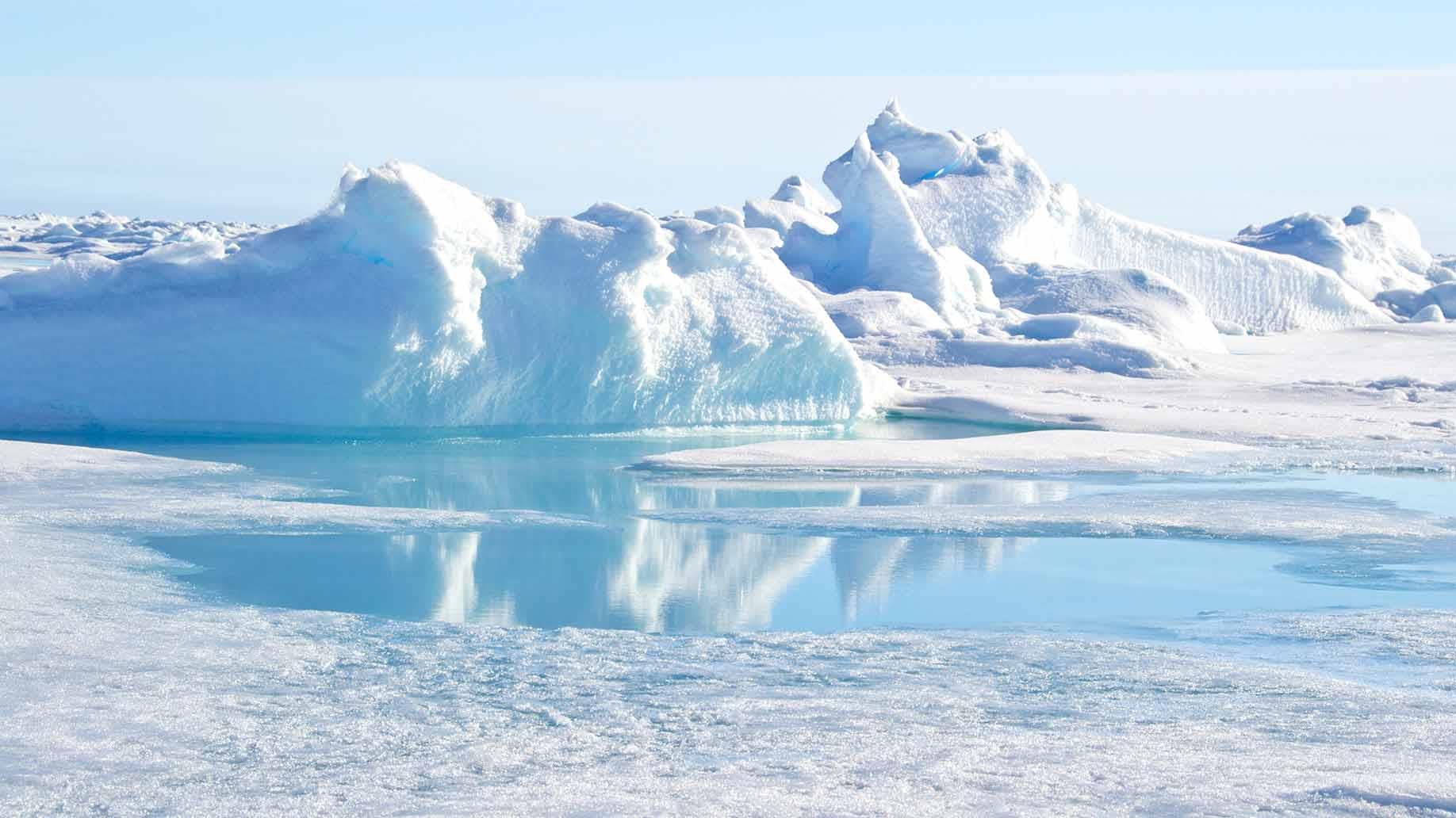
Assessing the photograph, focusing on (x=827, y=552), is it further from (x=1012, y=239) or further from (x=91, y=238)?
(x=91, y=238)

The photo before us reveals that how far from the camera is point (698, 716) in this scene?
436 cm

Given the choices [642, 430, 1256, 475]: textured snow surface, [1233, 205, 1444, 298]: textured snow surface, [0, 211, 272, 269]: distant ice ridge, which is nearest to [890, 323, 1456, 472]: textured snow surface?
[642, 430, 1256, 475]: textured snow surface

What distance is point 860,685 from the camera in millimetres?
4734

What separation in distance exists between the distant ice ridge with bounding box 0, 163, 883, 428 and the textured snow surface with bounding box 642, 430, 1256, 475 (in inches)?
61.0

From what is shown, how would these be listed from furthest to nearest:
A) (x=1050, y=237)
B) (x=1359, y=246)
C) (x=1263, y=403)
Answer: (x=1359, y=246) < (x=1050, y=237) < (x=1263, y=403)

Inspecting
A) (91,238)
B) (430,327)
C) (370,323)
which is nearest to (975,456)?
(430,327)

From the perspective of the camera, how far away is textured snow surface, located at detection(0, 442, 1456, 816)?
3.64 m

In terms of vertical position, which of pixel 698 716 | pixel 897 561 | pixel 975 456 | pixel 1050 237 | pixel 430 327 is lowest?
pixel 698 716

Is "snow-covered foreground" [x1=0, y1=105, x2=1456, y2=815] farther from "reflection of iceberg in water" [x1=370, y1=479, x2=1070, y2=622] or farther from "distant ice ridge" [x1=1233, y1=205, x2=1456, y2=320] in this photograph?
"distant ice ridge" [x1=1233, y1=205, x2=1456, y2=320]

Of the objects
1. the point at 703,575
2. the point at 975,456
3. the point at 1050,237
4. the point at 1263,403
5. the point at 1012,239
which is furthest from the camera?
the point at 1050,237

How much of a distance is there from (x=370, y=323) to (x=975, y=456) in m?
4.30

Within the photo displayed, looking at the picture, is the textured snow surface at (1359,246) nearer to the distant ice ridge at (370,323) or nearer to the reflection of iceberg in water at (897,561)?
the distant ice ridge at (370,323)

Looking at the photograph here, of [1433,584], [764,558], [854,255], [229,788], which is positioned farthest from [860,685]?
[854,255]

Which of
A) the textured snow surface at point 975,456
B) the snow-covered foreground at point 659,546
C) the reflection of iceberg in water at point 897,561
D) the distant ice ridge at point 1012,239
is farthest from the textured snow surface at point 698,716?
the distant ice ridge at point 1012,239
